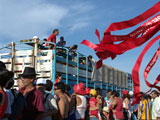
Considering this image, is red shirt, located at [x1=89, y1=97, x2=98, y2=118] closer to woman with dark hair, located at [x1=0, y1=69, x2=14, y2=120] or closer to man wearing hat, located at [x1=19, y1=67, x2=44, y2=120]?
man wearing hat, located at [x1=19, y1=67, x2=44, y2=120]

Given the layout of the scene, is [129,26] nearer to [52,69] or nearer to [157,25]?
[157,25]

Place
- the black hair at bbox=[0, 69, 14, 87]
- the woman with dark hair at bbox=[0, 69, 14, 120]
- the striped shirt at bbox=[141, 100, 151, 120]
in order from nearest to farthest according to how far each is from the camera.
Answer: the woman with dark hair at bbox=[0, 69, 14, 120] < the black hair at bbox=[0, 69, 14, 87] < the striped shirt at bbox=[141, 100, 151, 120]

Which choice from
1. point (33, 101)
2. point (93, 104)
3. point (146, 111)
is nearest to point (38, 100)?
point (33, 101)

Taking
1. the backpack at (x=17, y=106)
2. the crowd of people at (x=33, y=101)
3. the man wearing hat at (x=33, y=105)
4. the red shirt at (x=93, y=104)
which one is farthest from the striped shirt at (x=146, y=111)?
the backpack at (x=17, y=106)

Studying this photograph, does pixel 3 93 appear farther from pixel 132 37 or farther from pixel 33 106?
pixel 132 37

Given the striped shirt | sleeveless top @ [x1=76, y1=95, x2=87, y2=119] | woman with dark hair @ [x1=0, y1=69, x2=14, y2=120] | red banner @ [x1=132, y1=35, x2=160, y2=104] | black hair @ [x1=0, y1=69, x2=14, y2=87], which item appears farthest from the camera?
the striped shirt

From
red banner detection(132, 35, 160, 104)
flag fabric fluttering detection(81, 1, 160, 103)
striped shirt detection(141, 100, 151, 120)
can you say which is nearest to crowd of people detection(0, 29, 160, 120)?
red banner detection(132, 35, 160, 104)

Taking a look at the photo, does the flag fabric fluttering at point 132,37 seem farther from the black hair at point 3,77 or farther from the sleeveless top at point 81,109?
the sleeveless top at point 81,109

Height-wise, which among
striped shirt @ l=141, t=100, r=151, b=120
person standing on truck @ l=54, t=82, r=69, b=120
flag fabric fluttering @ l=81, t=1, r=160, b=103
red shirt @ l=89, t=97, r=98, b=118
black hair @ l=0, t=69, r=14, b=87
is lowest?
striped shirt @ l=141, t=100, r=151, b=120

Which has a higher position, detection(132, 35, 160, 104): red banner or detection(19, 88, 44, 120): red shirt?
detection(132, 35, 160, 104): red banner

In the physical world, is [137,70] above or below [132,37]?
below

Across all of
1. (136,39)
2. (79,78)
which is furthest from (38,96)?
(79,78)

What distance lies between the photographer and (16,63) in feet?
25.4

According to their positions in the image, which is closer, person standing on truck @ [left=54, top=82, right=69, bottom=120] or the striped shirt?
person standing on truck @ [left=54, top=82, right=69, bottom=120]
